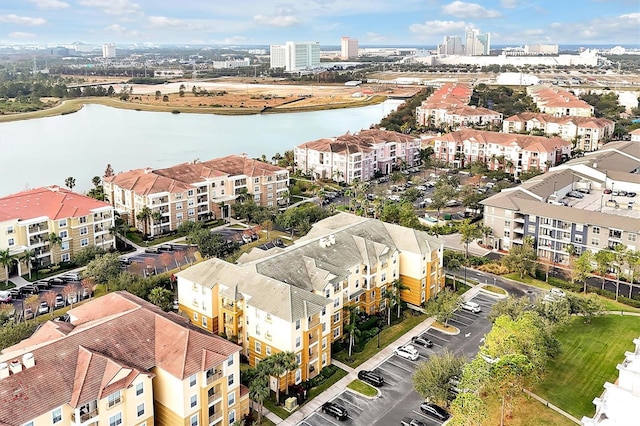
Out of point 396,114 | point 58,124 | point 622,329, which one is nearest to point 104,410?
point 622,329

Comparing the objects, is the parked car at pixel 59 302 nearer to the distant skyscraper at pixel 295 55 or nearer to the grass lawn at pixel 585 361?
the grass lawn at pixel 585 361

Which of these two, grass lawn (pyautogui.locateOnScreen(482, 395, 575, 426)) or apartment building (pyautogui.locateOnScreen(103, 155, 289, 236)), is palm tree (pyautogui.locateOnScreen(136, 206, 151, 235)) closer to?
apartment building (pyautogui.locateOnScreen(103, 155, 289, 236))

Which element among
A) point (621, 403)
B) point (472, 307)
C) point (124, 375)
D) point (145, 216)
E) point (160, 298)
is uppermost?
point (124, 375)

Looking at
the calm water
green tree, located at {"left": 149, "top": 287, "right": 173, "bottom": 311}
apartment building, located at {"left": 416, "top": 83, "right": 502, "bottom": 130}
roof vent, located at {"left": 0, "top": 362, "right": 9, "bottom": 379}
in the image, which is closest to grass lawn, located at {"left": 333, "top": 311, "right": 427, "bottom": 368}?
green tree, located at {"left": 149, "top": 287, "right": 173, "bottom": 311}

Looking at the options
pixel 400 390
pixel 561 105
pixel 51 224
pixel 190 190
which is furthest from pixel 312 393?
pixel 561 105

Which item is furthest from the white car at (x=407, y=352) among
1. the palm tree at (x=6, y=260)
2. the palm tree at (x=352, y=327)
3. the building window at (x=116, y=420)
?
the palm tree at (x=6, y=260)

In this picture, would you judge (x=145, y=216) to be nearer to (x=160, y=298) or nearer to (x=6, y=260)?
(x=6, y=260)
